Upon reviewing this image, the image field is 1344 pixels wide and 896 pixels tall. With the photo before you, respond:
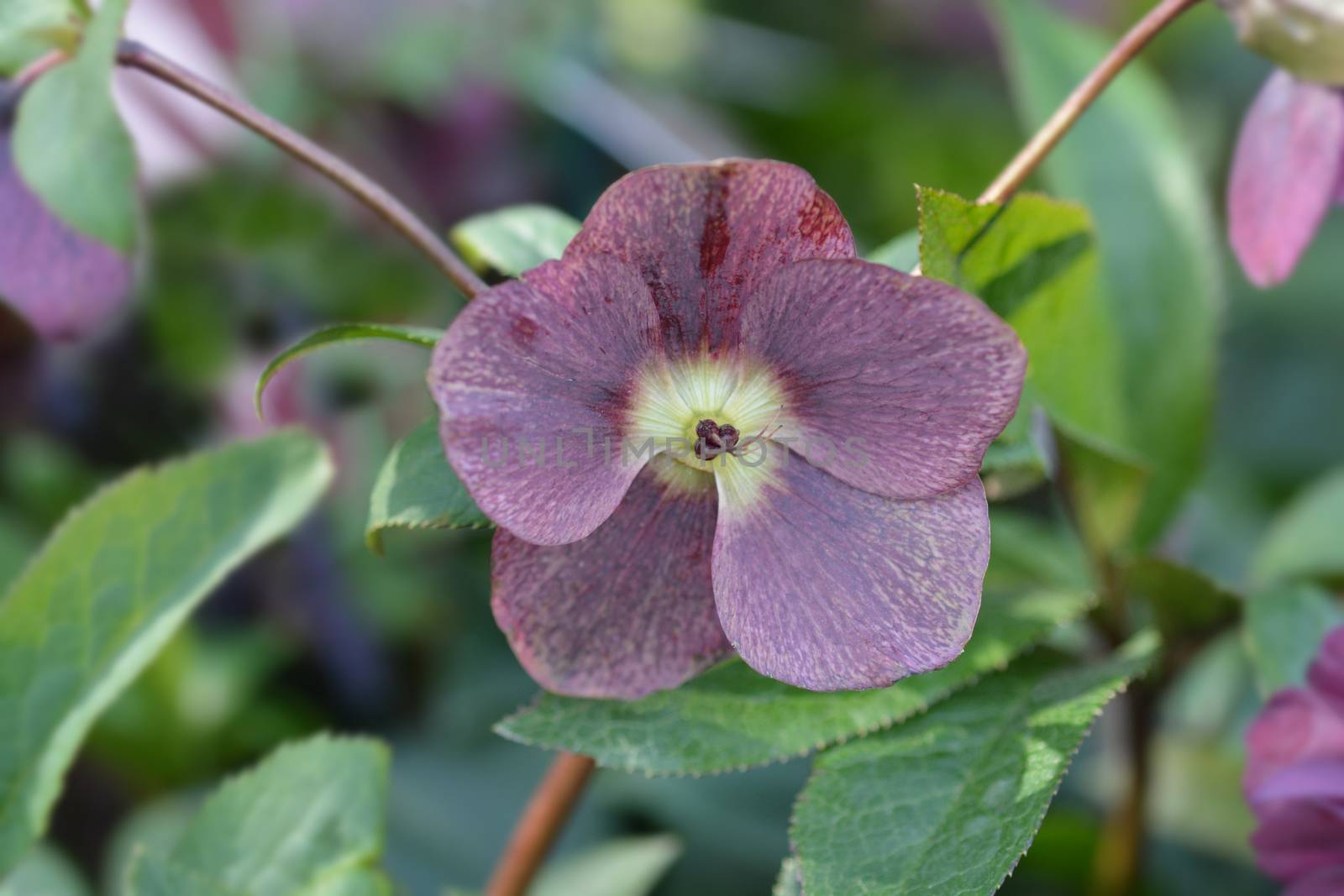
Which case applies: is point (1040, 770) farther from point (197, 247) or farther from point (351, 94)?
point (351, 94)

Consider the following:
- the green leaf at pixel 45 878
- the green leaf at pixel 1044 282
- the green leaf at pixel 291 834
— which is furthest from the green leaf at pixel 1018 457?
the green leaf at pixel 45 878

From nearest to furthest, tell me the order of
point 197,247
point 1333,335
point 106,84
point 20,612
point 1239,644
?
point 106,84 → point 20,612 → point 1239,644 → point 197,247 → point 1333,335

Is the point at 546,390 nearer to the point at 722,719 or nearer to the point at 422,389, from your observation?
the point at 722,719

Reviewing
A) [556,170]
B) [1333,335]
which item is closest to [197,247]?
[556,170]

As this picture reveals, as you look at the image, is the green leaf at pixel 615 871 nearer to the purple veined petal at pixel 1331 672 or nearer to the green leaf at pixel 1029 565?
the green leaf at pixel 1029 565

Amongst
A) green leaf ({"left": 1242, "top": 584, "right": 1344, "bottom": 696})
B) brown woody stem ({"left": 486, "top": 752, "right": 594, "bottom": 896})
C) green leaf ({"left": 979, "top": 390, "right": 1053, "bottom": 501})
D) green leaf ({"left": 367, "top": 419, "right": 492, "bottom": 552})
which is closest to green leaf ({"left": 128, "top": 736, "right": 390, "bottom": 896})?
brown woody stem ({"left": 486, "top": 752, "right": 594, "bottom": 896})

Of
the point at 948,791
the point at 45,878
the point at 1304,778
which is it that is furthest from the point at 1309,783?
the point at 45,878
